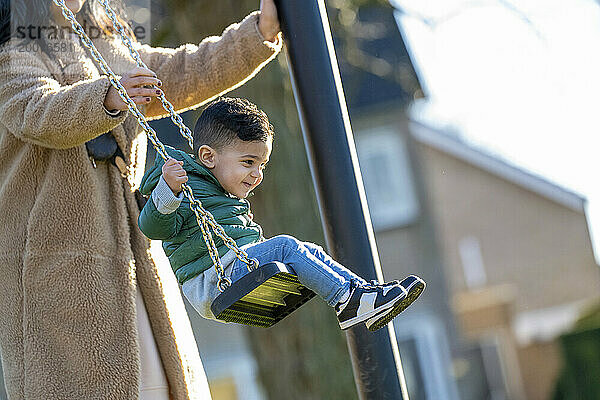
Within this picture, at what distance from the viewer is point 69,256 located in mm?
2051

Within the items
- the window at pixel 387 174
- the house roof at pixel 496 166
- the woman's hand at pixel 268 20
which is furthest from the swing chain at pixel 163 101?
the house roof at pixel 496 166

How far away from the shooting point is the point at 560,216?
16375 mm

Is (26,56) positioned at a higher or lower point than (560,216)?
lower

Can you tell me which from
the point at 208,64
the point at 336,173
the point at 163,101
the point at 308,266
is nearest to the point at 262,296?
the point at 308,266

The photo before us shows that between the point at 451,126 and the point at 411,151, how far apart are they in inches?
34.4

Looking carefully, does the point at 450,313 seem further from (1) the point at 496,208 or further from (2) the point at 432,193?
(1) the point at 496,208

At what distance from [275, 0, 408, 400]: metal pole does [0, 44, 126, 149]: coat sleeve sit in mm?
530

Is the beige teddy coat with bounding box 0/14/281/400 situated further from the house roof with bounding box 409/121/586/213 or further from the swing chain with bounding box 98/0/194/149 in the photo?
the house roof with bounding box 409/121/586/213

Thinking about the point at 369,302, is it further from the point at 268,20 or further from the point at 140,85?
the point at 268,20

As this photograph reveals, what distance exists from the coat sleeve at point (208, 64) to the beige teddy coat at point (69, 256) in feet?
0.78

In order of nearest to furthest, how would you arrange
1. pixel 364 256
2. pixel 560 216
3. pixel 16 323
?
pixel 16 323, pixel 364 256, pixel 560 216

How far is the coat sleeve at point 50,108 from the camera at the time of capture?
76.9 inches

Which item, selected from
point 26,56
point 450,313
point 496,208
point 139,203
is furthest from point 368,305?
point 496,208

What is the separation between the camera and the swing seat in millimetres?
1772
